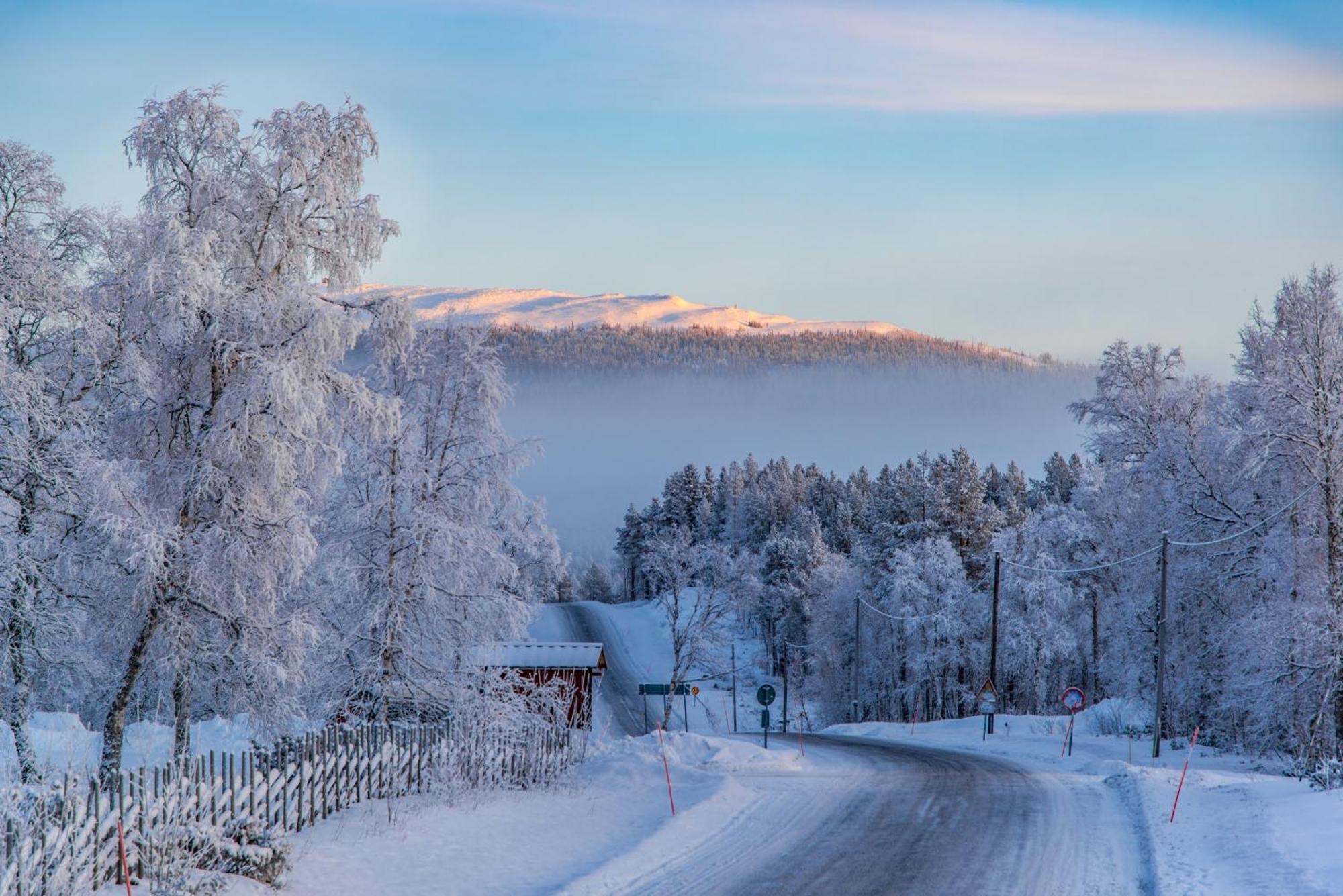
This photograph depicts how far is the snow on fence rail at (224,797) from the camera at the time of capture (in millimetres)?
9430

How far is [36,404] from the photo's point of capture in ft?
60.4

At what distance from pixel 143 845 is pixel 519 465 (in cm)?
1329

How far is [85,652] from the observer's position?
74.2 ft

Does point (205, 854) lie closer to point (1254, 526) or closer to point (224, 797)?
point (224, 797)

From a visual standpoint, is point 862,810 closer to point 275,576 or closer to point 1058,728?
point 275,576

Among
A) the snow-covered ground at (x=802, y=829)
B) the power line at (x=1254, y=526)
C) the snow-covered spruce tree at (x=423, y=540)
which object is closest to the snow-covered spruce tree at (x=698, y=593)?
the power line at (x=1254, y=526)

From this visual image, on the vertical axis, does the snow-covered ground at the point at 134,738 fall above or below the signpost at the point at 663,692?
above

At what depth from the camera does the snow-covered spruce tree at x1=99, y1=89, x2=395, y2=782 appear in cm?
1423

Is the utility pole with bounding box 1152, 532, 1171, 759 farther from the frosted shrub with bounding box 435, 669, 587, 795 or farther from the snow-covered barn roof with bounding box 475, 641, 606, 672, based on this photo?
the snow-covered barn roof with bounding box 475, 641, 606, 672

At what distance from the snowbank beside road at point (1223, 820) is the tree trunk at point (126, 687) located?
44.7 feet

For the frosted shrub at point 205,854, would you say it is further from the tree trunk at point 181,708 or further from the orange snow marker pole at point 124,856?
the tree trunk at point 181,708

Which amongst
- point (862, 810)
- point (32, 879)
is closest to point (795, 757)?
point (862, 810)

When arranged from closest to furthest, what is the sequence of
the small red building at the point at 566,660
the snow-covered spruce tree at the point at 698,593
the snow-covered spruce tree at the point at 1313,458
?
the snow-covered spruce tree at the point at 1313,458
the small red building at the point at 566,660
the snow-covered spruce tree at the point at 698,593

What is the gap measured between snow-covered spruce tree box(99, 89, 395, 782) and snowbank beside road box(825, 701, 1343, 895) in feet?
41.2
